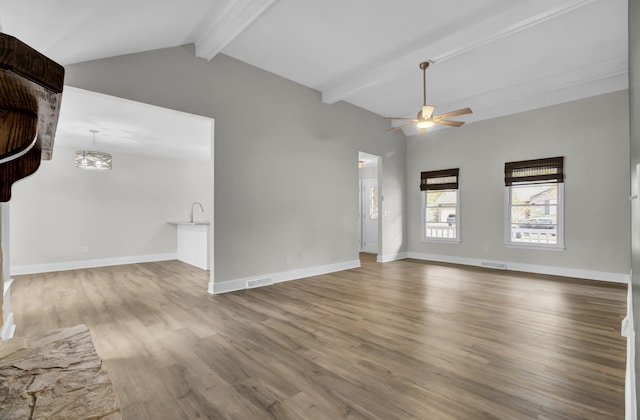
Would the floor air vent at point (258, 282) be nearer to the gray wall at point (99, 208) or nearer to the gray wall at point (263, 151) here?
the gray wall at point (263, 151)

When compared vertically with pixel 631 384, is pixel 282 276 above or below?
below

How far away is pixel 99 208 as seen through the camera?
21.9 ft

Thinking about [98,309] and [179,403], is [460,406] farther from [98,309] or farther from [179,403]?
[98,309]

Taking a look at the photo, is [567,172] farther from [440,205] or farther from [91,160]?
[91,160]

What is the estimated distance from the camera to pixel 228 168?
440cm

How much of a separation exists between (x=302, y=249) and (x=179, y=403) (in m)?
3.57

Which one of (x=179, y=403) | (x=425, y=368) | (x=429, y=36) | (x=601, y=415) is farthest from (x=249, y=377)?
(x=429, y=36)

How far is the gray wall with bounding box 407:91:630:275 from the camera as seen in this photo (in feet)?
16.4

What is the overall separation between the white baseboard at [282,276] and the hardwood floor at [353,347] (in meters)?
0.17

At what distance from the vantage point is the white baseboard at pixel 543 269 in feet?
16.4

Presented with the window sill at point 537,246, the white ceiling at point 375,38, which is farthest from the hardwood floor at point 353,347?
the white ceiling at point 375,38

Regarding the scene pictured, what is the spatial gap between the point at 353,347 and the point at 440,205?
17.3 ft

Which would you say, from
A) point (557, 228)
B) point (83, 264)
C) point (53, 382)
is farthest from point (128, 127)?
point (557, 228)

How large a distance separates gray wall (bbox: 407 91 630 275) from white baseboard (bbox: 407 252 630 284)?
0.06 meters
